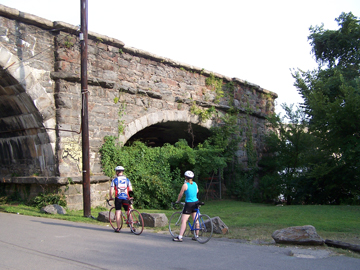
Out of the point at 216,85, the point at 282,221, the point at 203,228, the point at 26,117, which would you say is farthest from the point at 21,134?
the point at 216,85

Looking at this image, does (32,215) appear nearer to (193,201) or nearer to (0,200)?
(0,200)

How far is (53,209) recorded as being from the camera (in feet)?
32.0

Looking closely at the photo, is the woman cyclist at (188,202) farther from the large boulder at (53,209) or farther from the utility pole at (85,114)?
the large boulder at (53,209)

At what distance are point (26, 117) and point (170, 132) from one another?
24.8 ft

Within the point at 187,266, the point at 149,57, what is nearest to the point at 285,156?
the point at 149,57

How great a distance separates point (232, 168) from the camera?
17.2 meters

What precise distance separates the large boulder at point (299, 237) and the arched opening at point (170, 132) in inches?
348

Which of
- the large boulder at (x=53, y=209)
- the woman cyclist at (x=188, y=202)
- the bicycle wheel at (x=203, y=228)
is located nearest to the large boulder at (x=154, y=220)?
the bicycle wheel at (x=203, y=228)

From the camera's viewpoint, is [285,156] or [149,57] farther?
[285,156]

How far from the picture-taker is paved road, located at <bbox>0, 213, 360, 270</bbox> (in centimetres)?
459

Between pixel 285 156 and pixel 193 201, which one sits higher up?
pixel 285 156

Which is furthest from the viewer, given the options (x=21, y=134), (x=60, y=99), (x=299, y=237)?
(x=21, y=134)

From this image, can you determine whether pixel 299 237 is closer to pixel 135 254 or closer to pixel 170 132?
pixel 135 254

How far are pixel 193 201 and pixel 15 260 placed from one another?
3.04m
